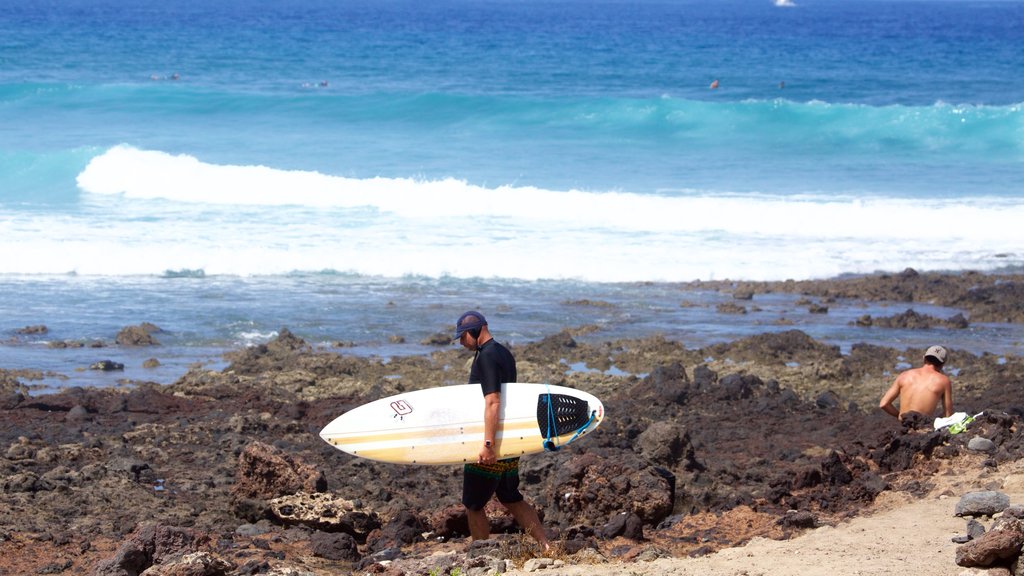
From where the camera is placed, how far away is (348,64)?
170 feet

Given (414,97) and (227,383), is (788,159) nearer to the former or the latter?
(414,97)

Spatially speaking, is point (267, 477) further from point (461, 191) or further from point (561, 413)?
point (461, 191)

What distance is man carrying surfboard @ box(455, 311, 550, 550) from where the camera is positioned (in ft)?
21.8

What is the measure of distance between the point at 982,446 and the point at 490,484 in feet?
12.1

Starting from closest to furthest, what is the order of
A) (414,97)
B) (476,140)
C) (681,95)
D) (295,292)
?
1. (295,292)
2. (476,140)
3. (414,97)
4. (681,95)

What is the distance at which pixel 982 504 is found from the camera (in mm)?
6887

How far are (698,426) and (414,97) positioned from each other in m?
30.0

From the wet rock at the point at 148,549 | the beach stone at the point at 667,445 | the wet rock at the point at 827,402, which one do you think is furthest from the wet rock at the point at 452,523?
the wet rock at the point at 827,402

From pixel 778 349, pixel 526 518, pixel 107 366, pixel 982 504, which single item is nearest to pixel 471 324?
pixel 526 518

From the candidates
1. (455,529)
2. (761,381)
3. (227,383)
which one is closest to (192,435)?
(227,383)

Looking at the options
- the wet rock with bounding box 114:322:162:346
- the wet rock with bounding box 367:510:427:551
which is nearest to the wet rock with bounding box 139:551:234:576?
the wet rock with bounding box 367:510:427:551

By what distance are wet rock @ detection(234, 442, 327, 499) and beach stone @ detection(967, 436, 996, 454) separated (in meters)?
4.43

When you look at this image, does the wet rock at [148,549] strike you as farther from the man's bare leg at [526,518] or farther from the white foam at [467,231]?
the white foam at [467,231]

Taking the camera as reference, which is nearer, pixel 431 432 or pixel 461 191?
pixel 431 432
